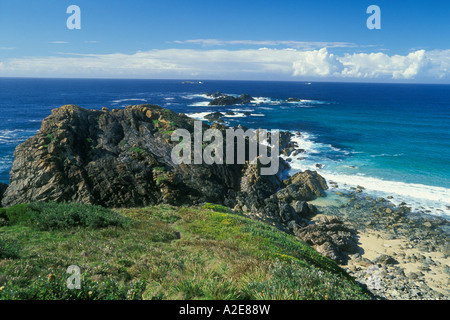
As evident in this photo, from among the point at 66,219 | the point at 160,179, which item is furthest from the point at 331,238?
the point at 66,219

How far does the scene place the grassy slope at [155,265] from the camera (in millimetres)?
6395

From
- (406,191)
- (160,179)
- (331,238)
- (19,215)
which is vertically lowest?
(331,238)

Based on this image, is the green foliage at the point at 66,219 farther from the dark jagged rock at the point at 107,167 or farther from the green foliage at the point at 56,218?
the dark jagged rock at the point at 107,167

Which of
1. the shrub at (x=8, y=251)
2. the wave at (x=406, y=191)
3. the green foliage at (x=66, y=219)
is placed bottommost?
the wave at (x=406, y=191)

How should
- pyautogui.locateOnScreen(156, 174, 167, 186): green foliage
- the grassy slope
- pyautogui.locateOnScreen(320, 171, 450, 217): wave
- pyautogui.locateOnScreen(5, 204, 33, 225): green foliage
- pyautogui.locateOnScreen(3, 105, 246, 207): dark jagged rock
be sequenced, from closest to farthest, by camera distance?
the grassy slope → pyautogui.locateOnScreen(5, 204, 33, 225): green foliage → pyautogui.locateOnScreen(3, 105, 246, 207): dark jagged rock → pyautogui.locateOnScreen(156, 174, 167, 186): green foliage → pyautogui.locateOnScreen(320, 171, 450, 217): wave

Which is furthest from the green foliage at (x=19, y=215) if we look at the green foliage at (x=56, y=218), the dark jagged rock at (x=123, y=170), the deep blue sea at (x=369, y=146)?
the deep blue sea at (x=369, y=146)

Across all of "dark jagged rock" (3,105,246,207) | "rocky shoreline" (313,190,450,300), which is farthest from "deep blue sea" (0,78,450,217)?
"dark jagged rock" (3,105,246,207)

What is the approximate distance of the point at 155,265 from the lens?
865 cm

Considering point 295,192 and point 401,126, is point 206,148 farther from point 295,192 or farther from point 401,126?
point 401,126

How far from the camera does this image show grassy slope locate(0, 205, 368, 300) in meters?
6.39

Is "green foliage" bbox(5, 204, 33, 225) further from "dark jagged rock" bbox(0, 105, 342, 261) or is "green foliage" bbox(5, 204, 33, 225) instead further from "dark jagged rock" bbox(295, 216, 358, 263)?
"dark jagged rock" bbox(295, 216, 358, 263)

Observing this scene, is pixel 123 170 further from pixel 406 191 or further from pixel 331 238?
pixel 406 191

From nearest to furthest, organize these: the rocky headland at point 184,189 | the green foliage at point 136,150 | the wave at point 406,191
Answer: the rocky headland at point 184,189 → the green foliage at point 136,150 → the wave at point 406,191

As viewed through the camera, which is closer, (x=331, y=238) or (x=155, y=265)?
(x=155, y=265)
